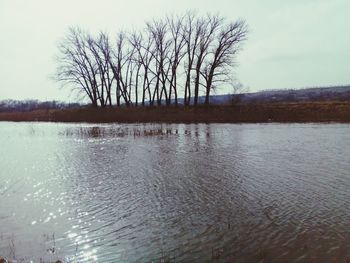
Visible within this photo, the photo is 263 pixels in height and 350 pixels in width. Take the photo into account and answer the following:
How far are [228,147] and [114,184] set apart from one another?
10935 millimetres

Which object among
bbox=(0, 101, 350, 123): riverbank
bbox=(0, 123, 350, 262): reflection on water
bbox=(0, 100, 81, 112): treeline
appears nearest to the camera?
bbox=(0, 123, 350, 262): reflection on water

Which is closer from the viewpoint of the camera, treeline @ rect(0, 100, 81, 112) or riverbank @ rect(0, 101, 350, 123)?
riverbank @ rect(0, 101, 350, 123)

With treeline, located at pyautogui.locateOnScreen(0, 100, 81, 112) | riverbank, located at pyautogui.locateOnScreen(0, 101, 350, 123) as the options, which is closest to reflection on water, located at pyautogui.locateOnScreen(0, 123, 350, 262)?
riverbank, located at pyautogui.locateOnScreen(0, 101, 350, 123)

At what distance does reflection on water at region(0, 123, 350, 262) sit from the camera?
727cm

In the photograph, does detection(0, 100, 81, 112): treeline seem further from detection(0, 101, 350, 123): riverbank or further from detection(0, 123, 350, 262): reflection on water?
detection(0, 123, 350, 262): reflection on water

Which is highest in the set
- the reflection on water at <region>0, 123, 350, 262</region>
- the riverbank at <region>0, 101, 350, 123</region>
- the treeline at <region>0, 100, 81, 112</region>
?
the treeline at <region>0, 100, 81, 112</region>

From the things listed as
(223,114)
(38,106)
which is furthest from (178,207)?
(38,106)

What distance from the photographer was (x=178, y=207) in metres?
10.3

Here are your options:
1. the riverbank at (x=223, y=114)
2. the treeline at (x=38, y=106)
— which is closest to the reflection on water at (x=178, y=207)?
the riverbank at (x=223, y=114)

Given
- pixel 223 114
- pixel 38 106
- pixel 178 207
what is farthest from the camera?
pixel 38 106

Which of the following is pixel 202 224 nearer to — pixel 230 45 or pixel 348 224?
pixel 348 224

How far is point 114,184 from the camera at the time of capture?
44.0 feet

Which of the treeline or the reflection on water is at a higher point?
the treeline

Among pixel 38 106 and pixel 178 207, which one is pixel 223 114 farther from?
pixel 38 106
